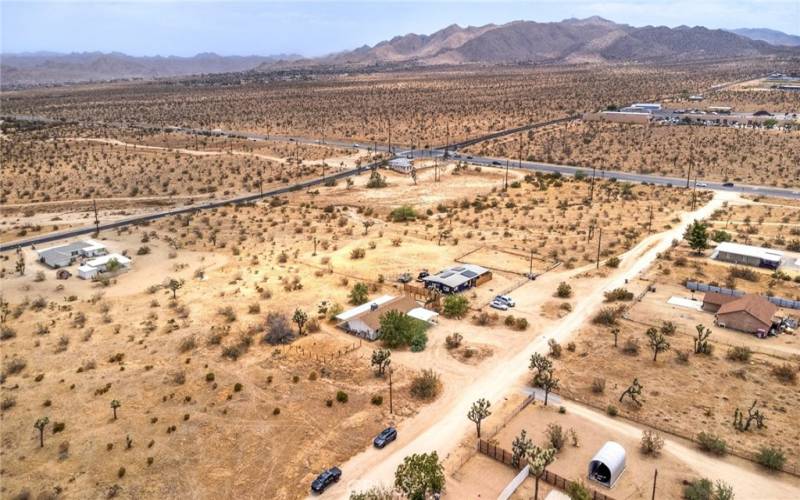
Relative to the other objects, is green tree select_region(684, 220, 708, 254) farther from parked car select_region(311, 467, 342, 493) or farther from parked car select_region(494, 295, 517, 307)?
parked car select_region(311, 467, 342, 493)

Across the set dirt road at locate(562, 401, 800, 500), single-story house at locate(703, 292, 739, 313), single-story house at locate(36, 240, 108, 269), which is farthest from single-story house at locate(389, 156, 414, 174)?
dirt road at locate(562, 401, 800, 500)

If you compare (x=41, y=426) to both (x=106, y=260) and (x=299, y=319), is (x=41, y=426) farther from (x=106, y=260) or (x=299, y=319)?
(x=106, y=260)

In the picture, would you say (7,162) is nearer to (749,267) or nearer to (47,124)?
(47,124)

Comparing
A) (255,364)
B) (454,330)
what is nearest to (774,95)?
(454,330)

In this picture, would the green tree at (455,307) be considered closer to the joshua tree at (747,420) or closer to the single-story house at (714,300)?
the single-story house at (714,300)

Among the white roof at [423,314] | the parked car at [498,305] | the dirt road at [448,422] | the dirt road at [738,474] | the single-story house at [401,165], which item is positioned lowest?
the dirt road at [738,474]

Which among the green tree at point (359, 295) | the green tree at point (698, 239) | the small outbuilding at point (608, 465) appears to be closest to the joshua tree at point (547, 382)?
the small outbuilding at point (608, 465)
